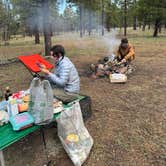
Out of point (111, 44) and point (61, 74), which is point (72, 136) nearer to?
point (61, 74)

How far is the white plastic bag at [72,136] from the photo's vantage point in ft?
6.62

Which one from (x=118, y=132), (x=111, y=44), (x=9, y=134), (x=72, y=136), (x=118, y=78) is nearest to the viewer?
(x=9, y=134)

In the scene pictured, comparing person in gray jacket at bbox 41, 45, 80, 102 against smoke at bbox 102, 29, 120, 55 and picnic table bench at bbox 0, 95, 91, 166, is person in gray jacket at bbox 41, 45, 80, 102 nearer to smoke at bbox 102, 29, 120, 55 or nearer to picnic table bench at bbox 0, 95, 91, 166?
picnic table bench at bbox 0, 95, 91, 166

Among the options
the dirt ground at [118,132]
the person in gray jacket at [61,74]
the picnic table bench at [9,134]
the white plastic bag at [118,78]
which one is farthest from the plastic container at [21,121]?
the white plastic bag at [118,78]

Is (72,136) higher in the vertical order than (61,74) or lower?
lower

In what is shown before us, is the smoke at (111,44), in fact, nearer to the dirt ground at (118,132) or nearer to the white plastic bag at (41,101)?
the dirt ground at (118,132)

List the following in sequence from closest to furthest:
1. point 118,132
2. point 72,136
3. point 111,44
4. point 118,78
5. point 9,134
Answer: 1. point 9,134
2. point 72,136
3. point 118,132
4. point 118,78
5. point 111,44

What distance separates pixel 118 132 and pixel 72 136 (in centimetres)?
74

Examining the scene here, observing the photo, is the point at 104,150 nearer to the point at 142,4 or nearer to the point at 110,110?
the point at 110,110

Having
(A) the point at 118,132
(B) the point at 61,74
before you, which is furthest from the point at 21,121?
(A) the point at 118,132

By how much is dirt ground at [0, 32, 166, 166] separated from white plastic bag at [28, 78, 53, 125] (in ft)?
1.46

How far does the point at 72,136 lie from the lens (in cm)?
206

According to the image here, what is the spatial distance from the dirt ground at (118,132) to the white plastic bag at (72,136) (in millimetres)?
114

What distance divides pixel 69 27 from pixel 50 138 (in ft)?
160
